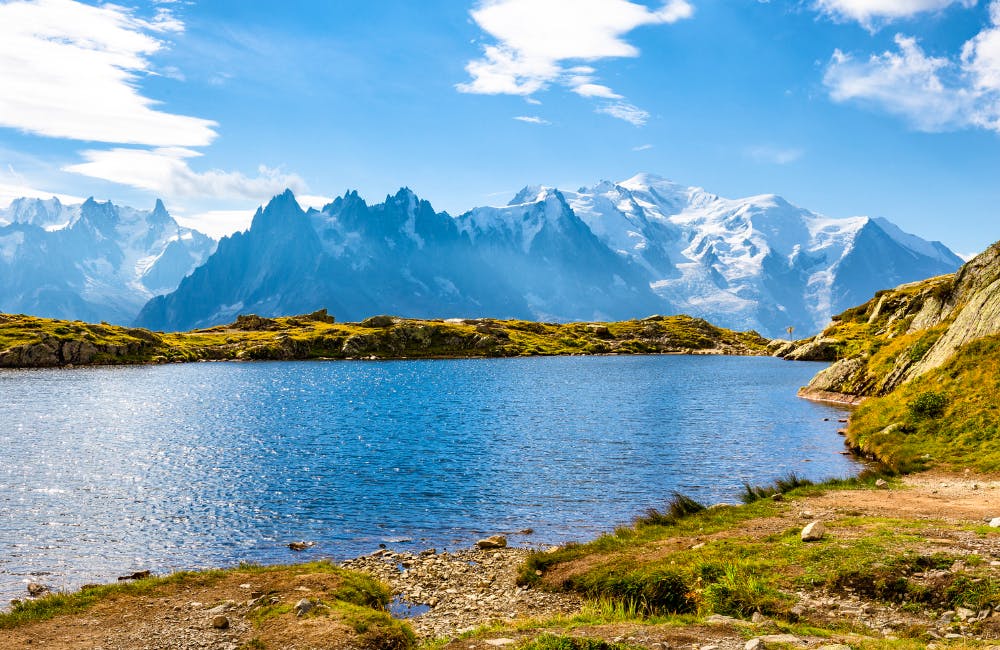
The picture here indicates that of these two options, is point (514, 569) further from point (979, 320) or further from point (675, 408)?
point (675, 408)

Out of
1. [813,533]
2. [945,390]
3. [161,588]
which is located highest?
[945,390]

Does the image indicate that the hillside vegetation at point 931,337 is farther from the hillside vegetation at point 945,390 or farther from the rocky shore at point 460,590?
the rocky shore at point 460,590

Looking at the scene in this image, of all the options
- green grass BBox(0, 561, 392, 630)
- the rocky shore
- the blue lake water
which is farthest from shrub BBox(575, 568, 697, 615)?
the blue lake water

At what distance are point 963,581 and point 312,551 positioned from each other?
31.8 metres

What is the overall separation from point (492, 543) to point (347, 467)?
95.0 ft

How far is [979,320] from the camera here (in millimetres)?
61594

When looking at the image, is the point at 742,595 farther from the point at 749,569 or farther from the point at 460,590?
the point at 460,590

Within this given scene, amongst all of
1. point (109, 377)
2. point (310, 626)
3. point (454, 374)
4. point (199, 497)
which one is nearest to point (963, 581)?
point (310, 626)

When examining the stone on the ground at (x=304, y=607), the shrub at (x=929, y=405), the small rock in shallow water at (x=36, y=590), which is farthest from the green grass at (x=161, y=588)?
the shrub at (x=929, y=405)

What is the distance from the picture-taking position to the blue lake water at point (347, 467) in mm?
40719

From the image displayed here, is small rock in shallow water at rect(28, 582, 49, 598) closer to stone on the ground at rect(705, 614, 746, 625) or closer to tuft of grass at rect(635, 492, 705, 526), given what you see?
stone on the ground at rect(705, 614, 746, 625)

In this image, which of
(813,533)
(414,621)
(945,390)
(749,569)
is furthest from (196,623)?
(945,390)

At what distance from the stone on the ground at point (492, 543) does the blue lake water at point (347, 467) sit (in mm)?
1540

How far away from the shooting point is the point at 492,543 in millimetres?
38062
